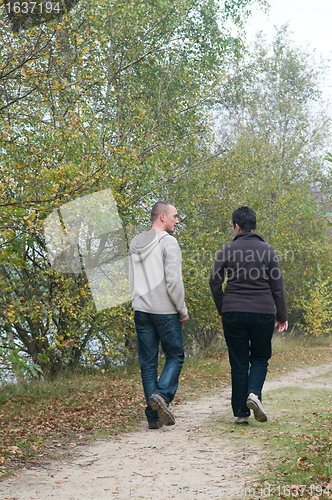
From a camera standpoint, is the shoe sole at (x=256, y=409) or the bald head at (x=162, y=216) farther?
the bald head at (x=162, y=216)

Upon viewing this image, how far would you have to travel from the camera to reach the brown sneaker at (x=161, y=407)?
179 inches

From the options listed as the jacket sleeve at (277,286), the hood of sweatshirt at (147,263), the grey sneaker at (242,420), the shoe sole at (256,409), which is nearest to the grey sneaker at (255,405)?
the shoe sole at (256,409)

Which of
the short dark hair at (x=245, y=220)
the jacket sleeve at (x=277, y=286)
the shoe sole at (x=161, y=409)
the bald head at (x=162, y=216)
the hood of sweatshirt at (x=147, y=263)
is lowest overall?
the shoe sole at (x=161, y=409)

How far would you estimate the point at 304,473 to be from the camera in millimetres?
3229

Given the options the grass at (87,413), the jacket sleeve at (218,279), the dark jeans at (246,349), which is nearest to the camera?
the grass at (87,413)

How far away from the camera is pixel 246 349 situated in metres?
5.01

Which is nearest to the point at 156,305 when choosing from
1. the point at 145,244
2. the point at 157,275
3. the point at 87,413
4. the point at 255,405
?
the point at 157,275

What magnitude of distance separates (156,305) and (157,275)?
1.04 ft

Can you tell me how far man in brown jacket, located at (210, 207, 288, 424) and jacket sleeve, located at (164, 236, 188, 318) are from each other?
1.58 feet

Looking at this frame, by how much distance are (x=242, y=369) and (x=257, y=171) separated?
37.5ft

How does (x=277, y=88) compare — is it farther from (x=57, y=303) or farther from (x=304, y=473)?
(x=304, y=473)

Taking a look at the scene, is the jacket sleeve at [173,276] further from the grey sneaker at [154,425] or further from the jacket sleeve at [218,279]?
the grey sneaker at [154,425]

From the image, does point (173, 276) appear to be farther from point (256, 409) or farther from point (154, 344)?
point (256, 409)

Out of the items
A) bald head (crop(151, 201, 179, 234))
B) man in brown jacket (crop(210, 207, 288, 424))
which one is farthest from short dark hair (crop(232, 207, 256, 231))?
bald head (crop(151, 201, 179, 234))
